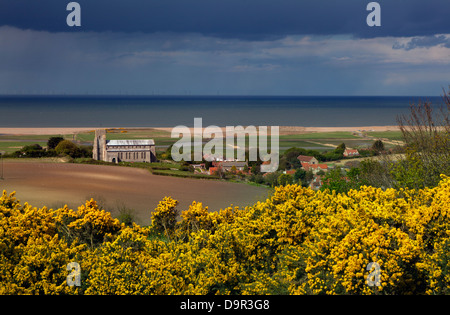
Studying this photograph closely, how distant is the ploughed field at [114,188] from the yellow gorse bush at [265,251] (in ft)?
20.3

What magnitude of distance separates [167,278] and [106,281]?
1.18 m

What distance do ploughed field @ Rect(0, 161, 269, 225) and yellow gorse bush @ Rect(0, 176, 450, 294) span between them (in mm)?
6193

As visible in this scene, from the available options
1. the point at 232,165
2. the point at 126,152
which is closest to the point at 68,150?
the point at 126,152

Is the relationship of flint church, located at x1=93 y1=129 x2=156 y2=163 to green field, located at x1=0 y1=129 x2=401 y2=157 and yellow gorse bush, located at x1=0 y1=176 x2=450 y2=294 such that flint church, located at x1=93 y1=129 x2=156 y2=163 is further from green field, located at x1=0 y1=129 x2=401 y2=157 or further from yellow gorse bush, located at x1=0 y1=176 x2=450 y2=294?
yellow gorse bush, located at x1=0 y1=176 x2=450 y2=294

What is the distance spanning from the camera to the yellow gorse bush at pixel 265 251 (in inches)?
362

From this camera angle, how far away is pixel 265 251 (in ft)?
37.8

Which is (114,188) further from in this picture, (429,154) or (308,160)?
(308,160)

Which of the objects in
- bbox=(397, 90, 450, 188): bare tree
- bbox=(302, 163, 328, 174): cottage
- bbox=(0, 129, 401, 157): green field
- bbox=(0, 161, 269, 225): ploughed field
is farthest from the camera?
bbox=(0, 129, 401, 157): green field

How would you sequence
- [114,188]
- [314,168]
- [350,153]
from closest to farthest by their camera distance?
[114,188], [314,168], [350,153]

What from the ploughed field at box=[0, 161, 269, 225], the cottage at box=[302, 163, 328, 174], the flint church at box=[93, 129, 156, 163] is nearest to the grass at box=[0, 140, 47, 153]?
the flint church at box=[93, 129, 156, 163]

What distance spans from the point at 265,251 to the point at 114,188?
1409 centimetres

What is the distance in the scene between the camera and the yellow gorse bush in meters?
9.20

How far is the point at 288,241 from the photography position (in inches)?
455

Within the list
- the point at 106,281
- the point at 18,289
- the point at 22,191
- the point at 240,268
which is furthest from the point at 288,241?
the point at 22,191
